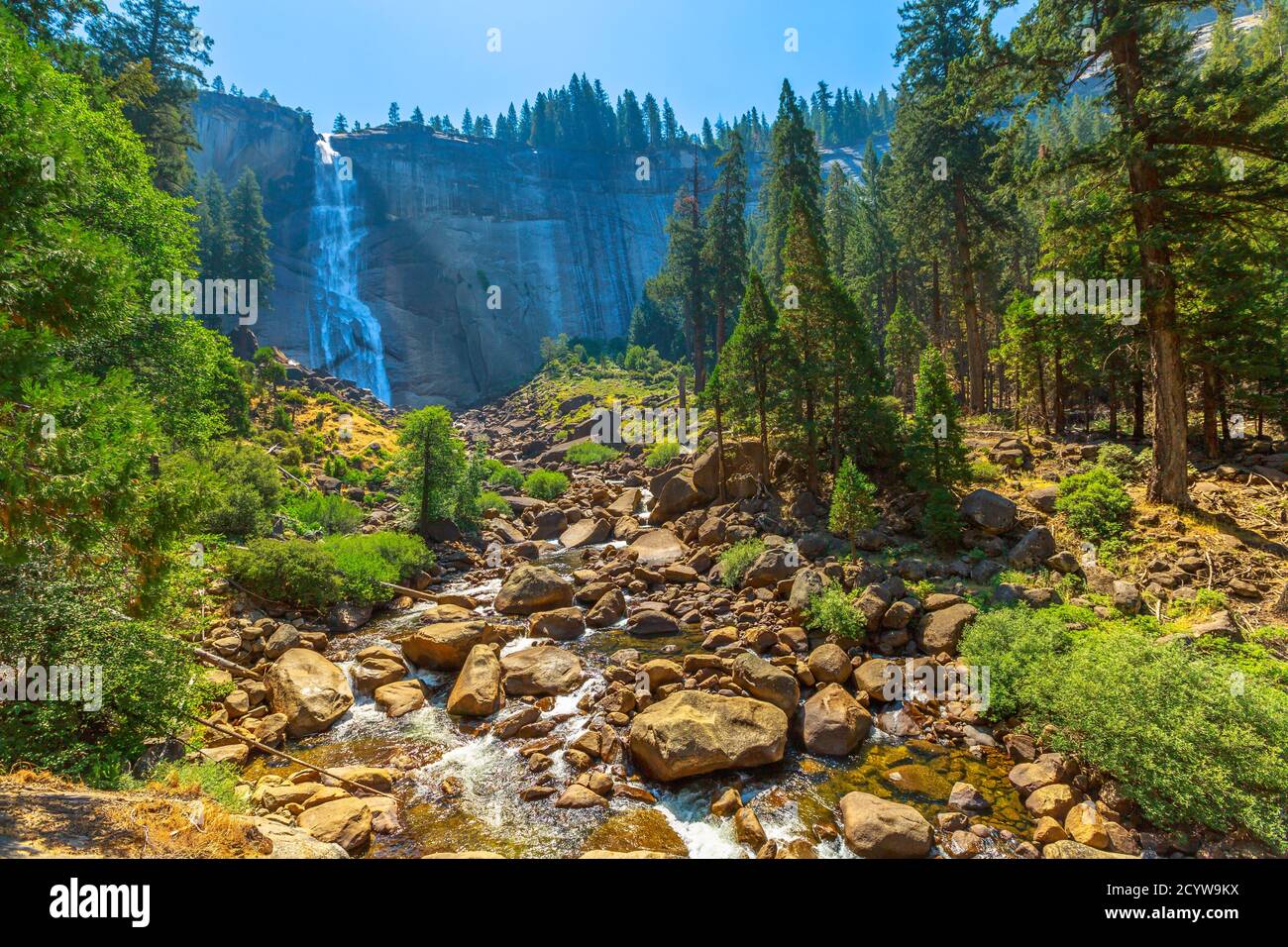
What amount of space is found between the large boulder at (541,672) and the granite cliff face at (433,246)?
6630cm

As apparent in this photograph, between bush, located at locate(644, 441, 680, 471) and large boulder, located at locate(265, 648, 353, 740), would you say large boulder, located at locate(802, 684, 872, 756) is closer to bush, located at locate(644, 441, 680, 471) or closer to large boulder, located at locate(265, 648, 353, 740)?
large boulder, located at locate(265, 648, 353, 740)

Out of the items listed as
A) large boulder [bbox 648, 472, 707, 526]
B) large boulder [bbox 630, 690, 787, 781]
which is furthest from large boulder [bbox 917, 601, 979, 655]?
large boulder [bbox 648, 472, 707, 526]

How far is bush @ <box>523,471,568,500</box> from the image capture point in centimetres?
3378

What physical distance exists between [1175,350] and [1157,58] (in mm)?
7520

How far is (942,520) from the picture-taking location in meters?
16.5

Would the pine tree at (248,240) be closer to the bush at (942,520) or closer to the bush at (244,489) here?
the bush at (244,489)

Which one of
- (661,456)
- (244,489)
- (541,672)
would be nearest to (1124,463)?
(541,672)

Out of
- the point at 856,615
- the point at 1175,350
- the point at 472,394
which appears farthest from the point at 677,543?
the point at 472,394

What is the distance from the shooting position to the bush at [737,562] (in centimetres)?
1873

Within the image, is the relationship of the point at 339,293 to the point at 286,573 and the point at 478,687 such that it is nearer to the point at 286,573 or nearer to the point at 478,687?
the point at 286,573

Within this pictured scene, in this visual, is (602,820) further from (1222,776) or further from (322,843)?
(1222,776)

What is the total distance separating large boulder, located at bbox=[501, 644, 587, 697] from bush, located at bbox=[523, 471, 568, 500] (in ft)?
66.3

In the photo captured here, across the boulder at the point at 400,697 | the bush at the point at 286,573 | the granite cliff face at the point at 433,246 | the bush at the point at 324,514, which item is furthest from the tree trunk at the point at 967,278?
the granite cliff face at the point at 433,246

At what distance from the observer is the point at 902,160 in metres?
29.2
